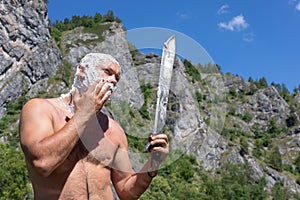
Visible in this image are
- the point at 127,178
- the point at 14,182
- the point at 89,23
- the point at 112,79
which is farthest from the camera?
the point at 89,23

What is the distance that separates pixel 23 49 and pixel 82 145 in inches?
3899

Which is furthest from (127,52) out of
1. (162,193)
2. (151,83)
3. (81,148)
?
(162,193)

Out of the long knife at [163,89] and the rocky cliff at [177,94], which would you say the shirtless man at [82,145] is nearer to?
the long knife at [163,89]

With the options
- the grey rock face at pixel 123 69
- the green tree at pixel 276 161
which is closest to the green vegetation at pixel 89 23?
the green tree at pixel 276 161

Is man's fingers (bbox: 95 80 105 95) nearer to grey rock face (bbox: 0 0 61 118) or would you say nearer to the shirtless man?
the shirtless man

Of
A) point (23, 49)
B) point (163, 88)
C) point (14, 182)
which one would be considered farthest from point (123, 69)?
point (23, 49)

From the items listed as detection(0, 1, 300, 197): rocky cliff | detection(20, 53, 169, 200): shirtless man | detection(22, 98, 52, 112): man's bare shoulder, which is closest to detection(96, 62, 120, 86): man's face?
detection(20, 53, 169, 200): shirtless man

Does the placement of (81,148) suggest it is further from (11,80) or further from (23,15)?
(23,15)

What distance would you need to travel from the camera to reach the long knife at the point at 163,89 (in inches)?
122

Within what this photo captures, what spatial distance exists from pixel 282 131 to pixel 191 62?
167 metres

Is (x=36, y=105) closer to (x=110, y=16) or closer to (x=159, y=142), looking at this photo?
(x=159, y=142)

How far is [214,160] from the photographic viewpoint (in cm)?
12056

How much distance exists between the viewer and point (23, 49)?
322ft

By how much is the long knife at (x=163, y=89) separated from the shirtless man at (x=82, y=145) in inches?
3.4
